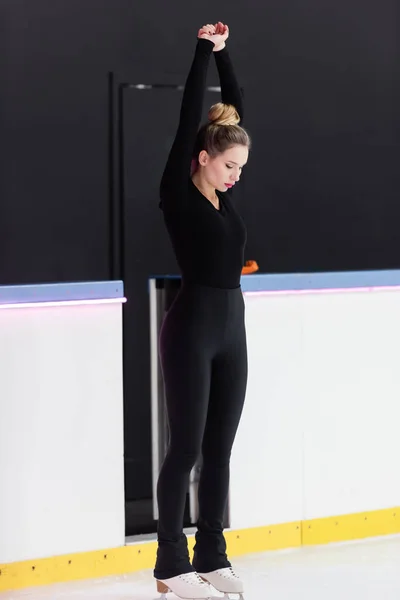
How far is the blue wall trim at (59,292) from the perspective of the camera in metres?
3.30

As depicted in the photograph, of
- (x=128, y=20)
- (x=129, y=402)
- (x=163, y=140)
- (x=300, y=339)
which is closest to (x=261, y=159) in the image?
(x=163, y=140)

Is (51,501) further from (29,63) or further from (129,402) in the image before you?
(29,63)

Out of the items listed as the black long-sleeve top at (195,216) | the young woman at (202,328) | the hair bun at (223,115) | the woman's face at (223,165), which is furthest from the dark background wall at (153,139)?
the hair bun at (223,115)

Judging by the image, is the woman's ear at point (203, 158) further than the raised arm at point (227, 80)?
No

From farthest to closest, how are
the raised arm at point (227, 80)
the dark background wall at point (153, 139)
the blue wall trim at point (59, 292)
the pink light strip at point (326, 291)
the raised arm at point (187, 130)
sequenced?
1. the dark background wall at point (153, 139)
2. the pink light strip at point (326, 291)
3. the blue wall trim at point (59, 292)
4. the raised arm at point (227, 80)
5. the raised arm at point (187, 130)

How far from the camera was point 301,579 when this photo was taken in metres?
3.47

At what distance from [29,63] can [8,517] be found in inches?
101

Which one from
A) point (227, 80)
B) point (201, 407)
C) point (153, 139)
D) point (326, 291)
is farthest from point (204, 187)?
point (153, 139)

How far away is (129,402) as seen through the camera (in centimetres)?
541

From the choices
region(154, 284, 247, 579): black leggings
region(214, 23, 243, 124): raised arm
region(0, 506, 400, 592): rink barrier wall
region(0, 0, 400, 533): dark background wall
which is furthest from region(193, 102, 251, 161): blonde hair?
region(0, 0, 400, 533): dark background wall

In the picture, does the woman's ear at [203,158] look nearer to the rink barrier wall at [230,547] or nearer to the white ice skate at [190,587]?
the white ice skate at [190,587]

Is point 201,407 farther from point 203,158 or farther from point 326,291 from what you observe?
point 326,291

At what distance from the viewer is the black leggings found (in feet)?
9.86

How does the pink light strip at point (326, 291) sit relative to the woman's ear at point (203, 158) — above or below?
below
